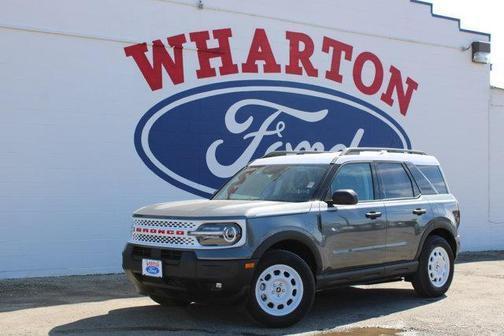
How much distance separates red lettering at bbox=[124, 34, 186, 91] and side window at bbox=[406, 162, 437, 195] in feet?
16.2

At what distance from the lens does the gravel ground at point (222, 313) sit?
7.30 meters

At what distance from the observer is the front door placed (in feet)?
26.1

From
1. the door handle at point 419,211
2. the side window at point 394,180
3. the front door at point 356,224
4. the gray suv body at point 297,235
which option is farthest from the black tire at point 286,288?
the door handle at point 419,211

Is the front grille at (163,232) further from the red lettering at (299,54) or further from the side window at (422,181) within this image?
the red lettering at (299,54)

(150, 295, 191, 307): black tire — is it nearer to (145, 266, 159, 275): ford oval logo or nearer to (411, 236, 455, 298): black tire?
(145, 266, 159, 275): ford oval logo

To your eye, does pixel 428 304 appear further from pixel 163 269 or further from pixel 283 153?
pixel 163 269

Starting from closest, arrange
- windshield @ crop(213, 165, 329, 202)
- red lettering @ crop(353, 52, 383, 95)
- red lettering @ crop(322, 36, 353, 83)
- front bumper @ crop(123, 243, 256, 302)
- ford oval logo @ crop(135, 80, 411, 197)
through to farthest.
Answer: front bumper @ crop(123, 243, 256, 302), windshield @ crop(213, 165, 329, 202), ford oval logo @ crop(135, 80, 411, 197), red lettering @ crop(322, 36, 353, 83), red lettering @ crop(353, 52, 383, 95)

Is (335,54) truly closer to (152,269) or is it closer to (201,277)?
(152,269)

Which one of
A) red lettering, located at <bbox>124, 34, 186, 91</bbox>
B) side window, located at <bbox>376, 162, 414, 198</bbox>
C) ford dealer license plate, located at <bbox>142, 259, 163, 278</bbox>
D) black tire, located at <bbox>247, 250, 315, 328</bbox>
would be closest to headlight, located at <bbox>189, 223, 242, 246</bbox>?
black tire, located at <bbox>247, 250, 315, 328</bbox>

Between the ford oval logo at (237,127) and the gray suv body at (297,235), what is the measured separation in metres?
3.61

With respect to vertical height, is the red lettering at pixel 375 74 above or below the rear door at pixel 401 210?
above

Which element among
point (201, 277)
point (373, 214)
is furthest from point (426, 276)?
point (201, 277)

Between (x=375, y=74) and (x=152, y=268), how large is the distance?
9.45m

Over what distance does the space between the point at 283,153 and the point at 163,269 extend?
8.95 ft
